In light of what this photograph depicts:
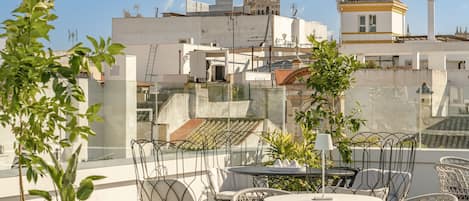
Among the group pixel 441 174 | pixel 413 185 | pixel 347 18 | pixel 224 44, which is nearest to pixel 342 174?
pixel 441 174

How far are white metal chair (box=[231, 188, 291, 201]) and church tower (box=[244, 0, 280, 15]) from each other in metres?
51.8

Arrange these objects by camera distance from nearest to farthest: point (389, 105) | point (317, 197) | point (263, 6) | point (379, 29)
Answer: point (317, 197), point (389, 105), point (379, 29), point (263, 6)

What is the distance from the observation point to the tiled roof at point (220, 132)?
10.4 metres

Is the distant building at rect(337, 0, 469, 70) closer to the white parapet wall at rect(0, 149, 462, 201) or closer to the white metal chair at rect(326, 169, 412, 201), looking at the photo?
the white parapet wall at rect(0, 149, 462, 201)

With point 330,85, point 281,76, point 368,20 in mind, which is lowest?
point 330,85

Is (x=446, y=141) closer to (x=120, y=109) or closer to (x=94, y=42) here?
(x=120, y=109)

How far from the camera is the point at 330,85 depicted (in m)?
10.0

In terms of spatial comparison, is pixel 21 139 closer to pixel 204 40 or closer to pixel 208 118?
pixel 208 118

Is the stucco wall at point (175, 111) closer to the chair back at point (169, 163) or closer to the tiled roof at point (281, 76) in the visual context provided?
the chair back at point (169, 163)

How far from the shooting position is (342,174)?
320 inches

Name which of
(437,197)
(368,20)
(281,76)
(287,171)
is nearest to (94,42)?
(437,197)

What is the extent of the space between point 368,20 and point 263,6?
19.9 metres

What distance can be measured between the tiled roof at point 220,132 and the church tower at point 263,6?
48464 mm

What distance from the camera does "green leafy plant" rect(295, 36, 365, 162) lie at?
32.9 feet
